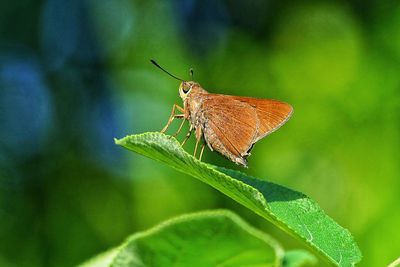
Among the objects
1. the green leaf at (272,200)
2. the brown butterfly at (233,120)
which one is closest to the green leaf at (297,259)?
the green leaf at (272,200)

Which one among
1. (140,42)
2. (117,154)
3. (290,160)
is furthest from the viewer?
(140,42)

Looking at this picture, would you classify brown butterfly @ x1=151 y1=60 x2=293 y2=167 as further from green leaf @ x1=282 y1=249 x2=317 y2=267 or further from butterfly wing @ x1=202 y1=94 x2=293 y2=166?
green leaf @ x1=282 y1=249 x2=317 y2=267

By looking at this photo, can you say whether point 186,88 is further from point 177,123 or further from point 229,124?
point 177,123

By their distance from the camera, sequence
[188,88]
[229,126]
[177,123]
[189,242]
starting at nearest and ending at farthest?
[189,242]
[229,126]
[188,88]
[177,123]

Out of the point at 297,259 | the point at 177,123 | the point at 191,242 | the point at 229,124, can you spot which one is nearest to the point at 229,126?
the point at 229,124

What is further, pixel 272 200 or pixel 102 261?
pixel 102 261

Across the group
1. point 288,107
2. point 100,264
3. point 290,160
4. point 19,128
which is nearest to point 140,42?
point 19,128

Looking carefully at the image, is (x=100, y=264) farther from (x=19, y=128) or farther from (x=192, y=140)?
(x=19, y=128)

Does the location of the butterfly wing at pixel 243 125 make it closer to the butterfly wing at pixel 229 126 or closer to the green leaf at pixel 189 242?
the butterfly wing at pixel 229 126
